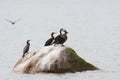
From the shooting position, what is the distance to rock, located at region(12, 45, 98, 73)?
35.3m

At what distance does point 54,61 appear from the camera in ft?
116

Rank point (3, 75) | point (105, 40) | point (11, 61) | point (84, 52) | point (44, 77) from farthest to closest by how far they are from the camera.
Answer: point (105, 40)
point (84, 52)
point (11, 61)
point (3, 75)
point (44, 77)

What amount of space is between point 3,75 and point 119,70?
24.9 ft

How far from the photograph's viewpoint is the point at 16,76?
35.9 m

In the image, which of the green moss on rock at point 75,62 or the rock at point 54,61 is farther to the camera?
the green moss on rock at point 75,62

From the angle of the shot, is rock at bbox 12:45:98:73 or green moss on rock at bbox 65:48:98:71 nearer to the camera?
rock at bbox 12:45:98:73

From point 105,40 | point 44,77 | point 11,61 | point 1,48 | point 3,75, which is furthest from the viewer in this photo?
point 105,40

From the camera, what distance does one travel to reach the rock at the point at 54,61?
35312mm

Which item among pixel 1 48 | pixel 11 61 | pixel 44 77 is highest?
pixel 1 48

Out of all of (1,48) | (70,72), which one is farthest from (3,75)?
(1,48)

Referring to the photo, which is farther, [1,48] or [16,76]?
[1,48]

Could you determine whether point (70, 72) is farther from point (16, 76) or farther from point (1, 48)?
point (1, 48)

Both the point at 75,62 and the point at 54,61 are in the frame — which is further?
the point at 75,62

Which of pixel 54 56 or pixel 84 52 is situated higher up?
pixel 84 52
